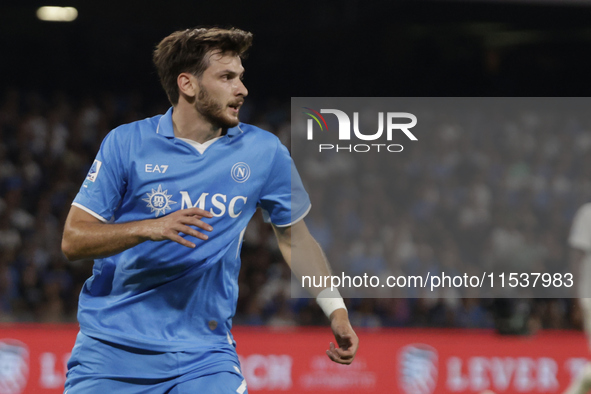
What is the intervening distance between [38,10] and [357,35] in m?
5.68

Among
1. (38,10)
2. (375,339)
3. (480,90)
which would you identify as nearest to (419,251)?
(375,339)

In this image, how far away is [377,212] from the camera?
37.2ft

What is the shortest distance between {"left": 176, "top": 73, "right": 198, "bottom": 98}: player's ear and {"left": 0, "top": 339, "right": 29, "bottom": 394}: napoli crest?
503 cm

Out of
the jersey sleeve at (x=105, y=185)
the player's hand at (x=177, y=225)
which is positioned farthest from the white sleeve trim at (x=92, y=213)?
the player's hand at (x=177, y=225)

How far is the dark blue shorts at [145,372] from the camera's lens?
2682 millimetres

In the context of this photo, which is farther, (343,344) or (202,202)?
(202,202)

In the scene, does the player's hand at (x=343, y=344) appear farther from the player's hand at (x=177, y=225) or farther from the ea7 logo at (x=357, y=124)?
the ea7 logo at (x=357, y=124)

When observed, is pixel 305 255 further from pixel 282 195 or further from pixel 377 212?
pixel 377 212

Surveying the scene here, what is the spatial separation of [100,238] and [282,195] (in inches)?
31.4

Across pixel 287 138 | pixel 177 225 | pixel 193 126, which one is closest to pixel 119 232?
pixel 177 225

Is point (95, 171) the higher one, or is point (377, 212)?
point (377, 212)

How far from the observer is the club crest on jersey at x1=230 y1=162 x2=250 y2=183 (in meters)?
2.96

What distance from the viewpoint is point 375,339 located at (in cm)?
780

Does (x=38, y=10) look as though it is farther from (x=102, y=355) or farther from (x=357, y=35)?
(x=102, y=355)
